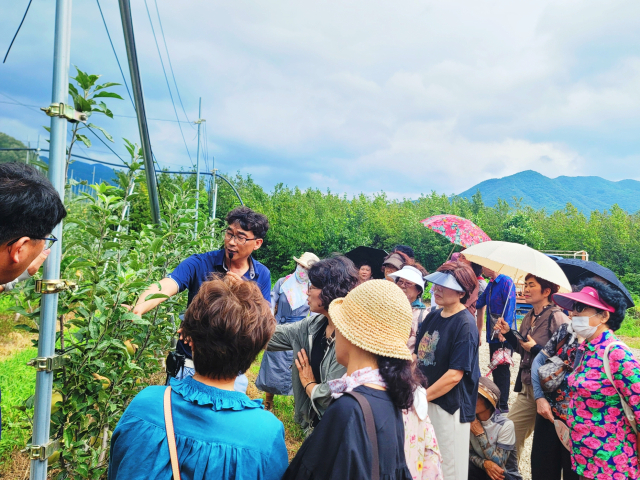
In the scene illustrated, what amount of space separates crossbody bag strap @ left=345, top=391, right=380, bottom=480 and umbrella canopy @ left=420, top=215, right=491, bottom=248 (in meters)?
4.99

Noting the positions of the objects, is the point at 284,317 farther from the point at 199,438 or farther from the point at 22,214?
the point at 22,214

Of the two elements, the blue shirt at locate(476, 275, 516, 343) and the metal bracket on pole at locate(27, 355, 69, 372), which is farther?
the blue shirt at locate(476, 275, 516, 343)

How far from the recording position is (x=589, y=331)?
2.83 meters

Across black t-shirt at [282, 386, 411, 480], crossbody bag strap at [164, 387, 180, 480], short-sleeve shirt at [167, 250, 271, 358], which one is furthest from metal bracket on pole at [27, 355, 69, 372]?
black t-shirt at [282, 386, 411, 480]

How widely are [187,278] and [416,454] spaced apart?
1.87m

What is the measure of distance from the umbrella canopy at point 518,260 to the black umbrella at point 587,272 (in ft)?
0.56

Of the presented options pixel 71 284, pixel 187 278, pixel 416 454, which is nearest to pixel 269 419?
pixel 416 454

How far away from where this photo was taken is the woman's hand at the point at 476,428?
10.7ft

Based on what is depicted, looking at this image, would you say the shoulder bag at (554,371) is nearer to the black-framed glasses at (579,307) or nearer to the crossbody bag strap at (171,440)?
the black-framed glasses at (579,307)

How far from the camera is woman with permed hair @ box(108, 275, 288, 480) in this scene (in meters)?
1.30

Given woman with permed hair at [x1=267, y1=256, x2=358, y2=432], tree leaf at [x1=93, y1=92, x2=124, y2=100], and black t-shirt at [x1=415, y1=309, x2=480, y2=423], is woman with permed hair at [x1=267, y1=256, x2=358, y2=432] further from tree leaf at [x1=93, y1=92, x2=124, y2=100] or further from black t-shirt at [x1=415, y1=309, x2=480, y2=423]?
tree leaf at [x1=93, y1=92, x2=124, y2=100]

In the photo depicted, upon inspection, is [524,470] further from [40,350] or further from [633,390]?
[40,350]

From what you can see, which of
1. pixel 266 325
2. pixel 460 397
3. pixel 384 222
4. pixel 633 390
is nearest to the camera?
pixel 266 325

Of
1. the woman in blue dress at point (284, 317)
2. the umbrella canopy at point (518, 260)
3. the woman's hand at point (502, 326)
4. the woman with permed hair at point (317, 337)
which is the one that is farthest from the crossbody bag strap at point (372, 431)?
the woman in blue dress at point (284, 317)
